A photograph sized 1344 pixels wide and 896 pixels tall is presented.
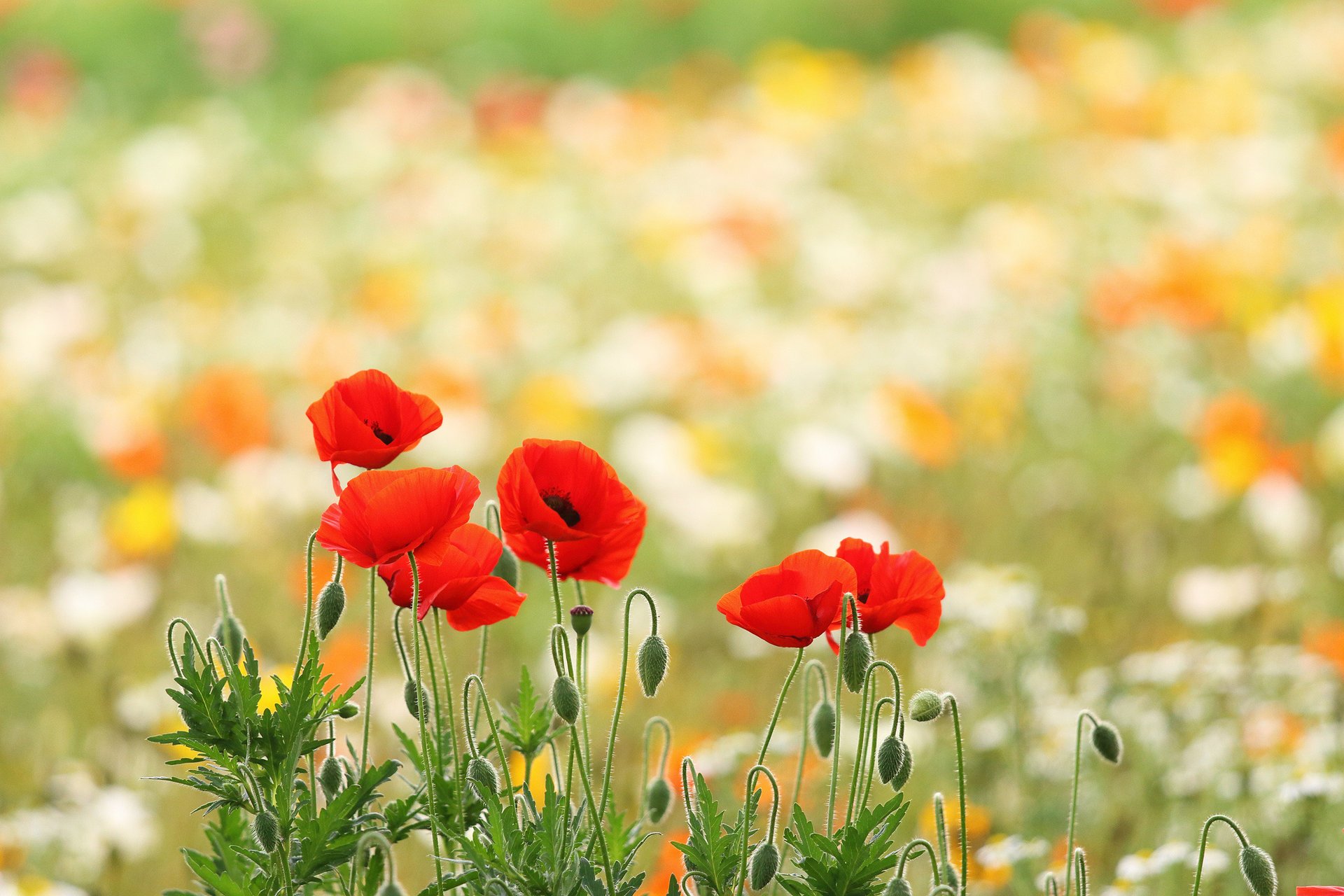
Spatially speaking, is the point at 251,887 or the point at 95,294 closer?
the point at 251,887

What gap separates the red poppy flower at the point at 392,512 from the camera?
123cm

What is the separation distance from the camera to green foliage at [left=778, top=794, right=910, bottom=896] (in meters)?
1.21

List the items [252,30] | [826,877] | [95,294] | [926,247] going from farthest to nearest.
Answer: [252,30] < [926,247] < [95,294] < [826,877]

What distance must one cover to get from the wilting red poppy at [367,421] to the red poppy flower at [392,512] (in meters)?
0.05

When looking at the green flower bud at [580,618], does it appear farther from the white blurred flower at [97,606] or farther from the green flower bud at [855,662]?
the white blurred flower at [97,606]

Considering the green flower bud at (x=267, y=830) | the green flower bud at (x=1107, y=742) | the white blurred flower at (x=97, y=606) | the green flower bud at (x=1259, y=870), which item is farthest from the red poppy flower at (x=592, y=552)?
the white blurred flower at (x=97, y=606)

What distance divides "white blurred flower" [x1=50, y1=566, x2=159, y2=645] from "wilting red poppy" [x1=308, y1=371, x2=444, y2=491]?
162 cm

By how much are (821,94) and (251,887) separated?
17.9 ft

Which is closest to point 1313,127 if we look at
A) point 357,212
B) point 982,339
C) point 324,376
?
point 982,339

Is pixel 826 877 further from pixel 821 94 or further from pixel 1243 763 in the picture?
pixel 821 94

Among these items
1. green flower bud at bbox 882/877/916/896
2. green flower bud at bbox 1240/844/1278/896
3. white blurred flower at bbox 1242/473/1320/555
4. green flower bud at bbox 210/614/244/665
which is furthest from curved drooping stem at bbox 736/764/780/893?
white blurred flower at bbox 1242/473/1320/555

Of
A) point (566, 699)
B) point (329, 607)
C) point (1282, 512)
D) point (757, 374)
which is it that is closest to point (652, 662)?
point (566, 699)

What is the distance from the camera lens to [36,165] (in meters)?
6.04

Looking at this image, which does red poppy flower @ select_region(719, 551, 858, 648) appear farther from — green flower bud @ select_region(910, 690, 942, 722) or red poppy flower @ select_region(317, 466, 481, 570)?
red poppy flower @ select_region(317, 466, 481, 570)
